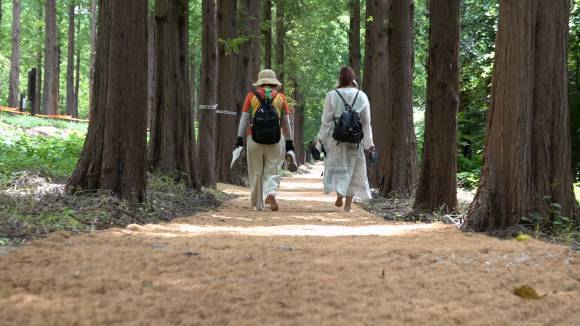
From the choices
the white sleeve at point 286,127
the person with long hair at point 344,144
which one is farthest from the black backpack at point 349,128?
the white sleeve at point 286,127

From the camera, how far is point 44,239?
184 inches

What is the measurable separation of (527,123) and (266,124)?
427 cm

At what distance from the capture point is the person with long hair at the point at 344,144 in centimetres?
959

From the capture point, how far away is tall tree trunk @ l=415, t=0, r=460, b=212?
28.2ft

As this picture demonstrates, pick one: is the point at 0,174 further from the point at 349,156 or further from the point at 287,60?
the point at 287,60

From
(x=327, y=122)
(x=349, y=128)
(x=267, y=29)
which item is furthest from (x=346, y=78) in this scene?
(x=267, y=29)

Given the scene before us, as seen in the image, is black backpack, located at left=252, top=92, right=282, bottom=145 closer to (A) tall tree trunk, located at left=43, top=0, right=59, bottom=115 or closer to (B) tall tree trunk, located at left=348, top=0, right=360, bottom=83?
(B) tall tree trunk, located at left=348, top=0, right=360, bottom=83

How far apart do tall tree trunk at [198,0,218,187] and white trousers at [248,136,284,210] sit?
410cm

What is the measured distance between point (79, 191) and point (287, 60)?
27395mm

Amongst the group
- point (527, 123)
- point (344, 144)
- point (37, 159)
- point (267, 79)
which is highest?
point (267, 79)

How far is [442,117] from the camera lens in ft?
28.7

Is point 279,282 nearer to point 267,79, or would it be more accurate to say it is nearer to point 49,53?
point 267,79

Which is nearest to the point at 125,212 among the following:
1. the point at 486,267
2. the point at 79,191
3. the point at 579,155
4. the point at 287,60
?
the point at 79,191

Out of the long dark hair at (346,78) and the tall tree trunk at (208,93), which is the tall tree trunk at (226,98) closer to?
the tall tree trunk at (208,93)
